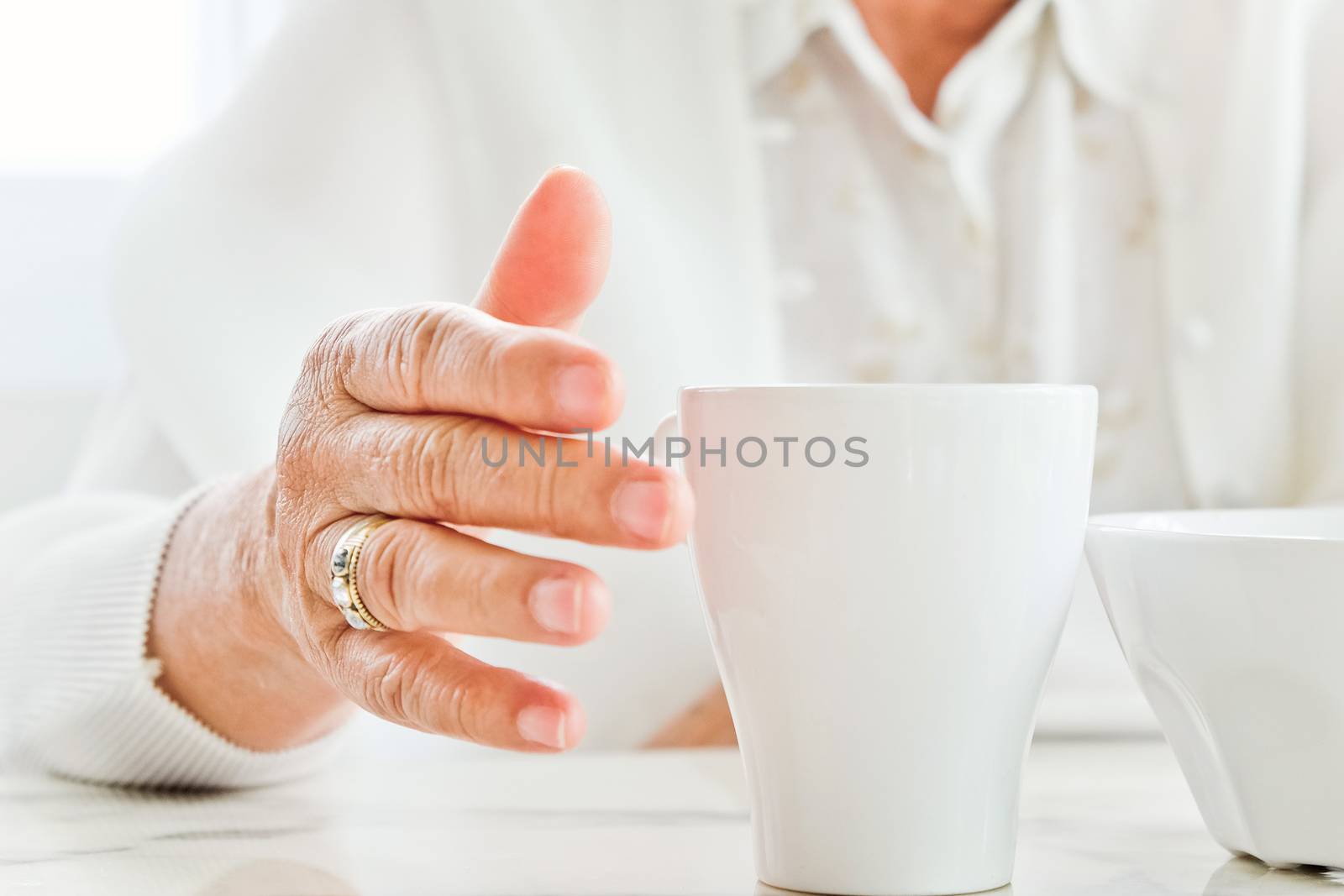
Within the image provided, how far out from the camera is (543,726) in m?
0.33

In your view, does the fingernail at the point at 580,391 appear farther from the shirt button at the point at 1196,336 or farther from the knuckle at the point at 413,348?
the shirt button at the point at 1196,336

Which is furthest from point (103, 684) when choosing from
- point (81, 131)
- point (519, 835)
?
point (81, 131)

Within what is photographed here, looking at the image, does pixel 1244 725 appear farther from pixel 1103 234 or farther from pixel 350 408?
pixel 1103 234

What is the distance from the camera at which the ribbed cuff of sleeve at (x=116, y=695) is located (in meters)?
0.54

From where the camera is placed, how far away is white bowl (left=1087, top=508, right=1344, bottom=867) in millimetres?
323

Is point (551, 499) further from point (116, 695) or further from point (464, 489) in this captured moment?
point (116, 695)

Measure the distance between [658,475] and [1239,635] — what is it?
168 mm

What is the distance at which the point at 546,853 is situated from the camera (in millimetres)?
407

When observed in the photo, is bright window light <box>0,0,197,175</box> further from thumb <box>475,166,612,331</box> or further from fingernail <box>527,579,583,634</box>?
fingernail <box>527,579,583,634</box>

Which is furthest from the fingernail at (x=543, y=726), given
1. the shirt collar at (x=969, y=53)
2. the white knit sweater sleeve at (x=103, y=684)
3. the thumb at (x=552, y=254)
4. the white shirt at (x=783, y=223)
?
the shirt collar at (x=969, y=53)

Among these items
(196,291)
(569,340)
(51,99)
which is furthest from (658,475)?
(51,99)

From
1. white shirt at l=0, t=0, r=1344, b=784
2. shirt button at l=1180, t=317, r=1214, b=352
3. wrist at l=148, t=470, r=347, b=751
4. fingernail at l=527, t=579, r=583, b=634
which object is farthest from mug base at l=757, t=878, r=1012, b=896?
shirt button at l=1180, t=317, r=1214, b=352

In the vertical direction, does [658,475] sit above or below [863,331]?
above

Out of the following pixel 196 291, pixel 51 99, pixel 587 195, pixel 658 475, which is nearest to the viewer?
pixel 658 475
